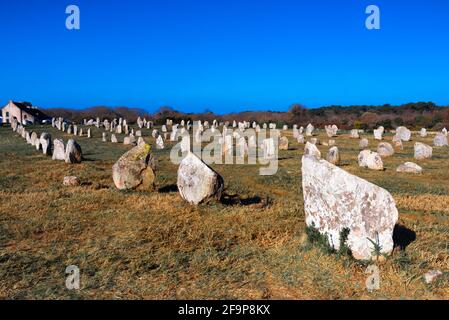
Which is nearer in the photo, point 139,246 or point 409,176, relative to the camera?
point 139,246

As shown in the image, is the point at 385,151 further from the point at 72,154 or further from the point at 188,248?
the point at 188,248

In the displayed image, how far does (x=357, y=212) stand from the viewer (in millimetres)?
7223

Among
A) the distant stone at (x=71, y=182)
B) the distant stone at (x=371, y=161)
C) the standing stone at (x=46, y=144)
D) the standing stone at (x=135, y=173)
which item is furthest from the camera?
the standing stone at (x=46, y=144)

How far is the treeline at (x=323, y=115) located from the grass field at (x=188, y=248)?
46265 millimetres

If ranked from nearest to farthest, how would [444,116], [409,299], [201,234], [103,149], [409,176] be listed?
[409,299] → [201,234] → [409,176] → [103,149] → [444,116]

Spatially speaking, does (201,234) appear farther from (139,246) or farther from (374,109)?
(374,109)

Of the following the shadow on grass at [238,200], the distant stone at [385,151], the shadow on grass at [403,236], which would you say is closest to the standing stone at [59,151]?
the shadow on grass at [238,200]

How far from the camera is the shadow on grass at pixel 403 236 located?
802 cm

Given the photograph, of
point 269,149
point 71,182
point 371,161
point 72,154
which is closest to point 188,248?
point 71,182

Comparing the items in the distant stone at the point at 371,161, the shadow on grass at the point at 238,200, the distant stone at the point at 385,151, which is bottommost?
the shadow on grass at the point at 238,200

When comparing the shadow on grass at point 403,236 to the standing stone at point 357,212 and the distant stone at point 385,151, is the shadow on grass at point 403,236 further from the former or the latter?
the distant stone at point 385,151

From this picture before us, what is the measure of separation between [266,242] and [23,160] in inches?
658

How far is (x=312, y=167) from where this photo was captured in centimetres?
783

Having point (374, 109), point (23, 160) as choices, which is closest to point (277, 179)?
point (23, 160)
